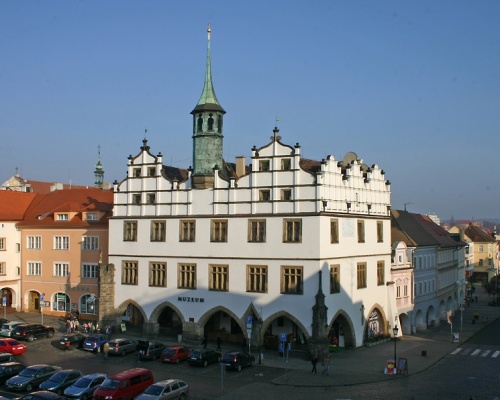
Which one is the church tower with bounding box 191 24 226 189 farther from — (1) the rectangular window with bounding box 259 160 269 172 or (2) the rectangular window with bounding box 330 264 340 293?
(2) the rectangular window with bounding box 330 264 340 293

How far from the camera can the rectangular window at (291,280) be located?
42375mm

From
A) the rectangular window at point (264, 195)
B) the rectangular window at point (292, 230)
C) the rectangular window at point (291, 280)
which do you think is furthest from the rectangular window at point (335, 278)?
the rectangular window at point (264, 195)

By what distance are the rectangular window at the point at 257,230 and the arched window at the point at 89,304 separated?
19727mm

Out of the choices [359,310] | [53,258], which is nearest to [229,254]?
[359,310]

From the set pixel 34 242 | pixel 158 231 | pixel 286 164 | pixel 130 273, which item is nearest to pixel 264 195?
pixel 286 164

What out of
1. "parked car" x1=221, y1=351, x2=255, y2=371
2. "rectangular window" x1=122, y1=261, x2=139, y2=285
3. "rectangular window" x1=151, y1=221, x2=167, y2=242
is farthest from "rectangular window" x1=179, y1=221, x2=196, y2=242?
"parked car" x1=221, y1=351, x2=255, y2=371

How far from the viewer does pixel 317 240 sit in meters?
41.8

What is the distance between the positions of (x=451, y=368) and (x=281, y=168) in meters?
17.6

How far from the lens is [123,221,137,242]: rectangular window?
5059 centimetres

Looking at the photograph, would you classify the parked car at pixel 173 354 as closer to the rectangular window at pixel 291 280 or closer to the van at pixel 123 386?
the van at pixel 123 386

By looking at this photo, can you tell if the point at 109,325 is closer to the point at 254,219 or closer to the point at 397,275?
the point at 254,219

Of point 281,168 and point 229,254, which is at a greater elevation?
Answer: point 281,168

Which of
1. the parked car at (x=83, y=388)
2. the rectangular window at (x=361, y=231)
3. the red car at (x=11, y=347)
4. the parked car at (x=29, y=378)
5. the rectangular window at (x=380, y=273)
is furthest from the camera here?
the rectangular window at (x=380, y=273)

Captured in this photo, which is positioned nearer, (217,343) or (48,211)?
(217,343)
